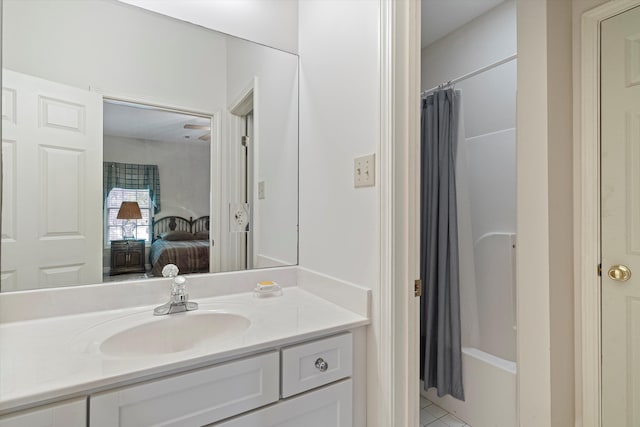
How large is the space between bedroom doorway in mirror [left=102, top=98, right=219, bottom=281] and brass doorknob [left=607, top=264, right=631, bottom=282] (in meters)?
1.72

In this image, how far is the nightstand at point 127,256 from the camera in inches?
47.2

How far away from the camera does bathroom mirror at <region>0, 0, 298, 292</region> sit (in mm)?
1051

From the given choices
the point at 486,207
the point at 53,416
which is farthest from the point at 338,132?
the point at 486,207

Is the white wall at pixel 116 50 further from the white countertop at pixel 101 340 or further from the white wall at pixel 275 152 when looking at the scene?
the white countertop at pixel 101 340

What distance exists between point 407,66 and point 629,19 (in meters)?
1.08

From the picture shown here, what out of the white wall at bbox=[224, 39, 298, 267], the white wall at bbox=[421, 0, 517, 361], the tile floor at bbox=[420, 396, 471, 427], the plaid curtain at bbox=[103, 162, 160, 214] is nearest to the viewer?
the plaid curtain at bbox=[103, 162, 160, 214]

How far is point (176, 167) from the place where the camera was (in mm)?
1325

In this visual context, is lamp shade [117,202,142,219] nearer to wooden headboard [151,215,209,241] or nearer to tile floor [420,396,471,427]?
wooden headboard [151,215,209,241]

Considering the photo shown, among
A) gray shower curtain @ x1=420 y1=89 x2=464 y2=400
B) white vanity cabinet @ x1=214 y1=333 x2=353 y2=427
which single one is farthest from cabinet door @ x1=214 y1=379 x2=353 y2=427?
gray shower curtain @ x1=420 y1=89 x2=464 y2=400

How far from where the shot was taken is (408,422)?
1.00 m

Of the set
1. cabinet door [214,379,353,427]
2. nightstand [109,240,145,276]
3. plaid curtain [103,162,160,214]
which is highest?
plaid curtain [103,162,160,214]

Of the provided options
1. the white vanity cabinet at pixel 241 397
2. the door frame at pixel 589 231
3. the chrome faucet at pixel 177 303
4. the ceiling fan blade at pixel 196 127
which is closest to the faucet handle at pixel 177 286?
the chrome faucet at pixel 177 303

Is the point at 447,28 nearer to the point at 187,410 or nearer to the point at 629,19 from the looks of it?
the point at 629,19

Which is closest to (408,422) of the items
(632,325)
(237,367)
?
(237,367)
